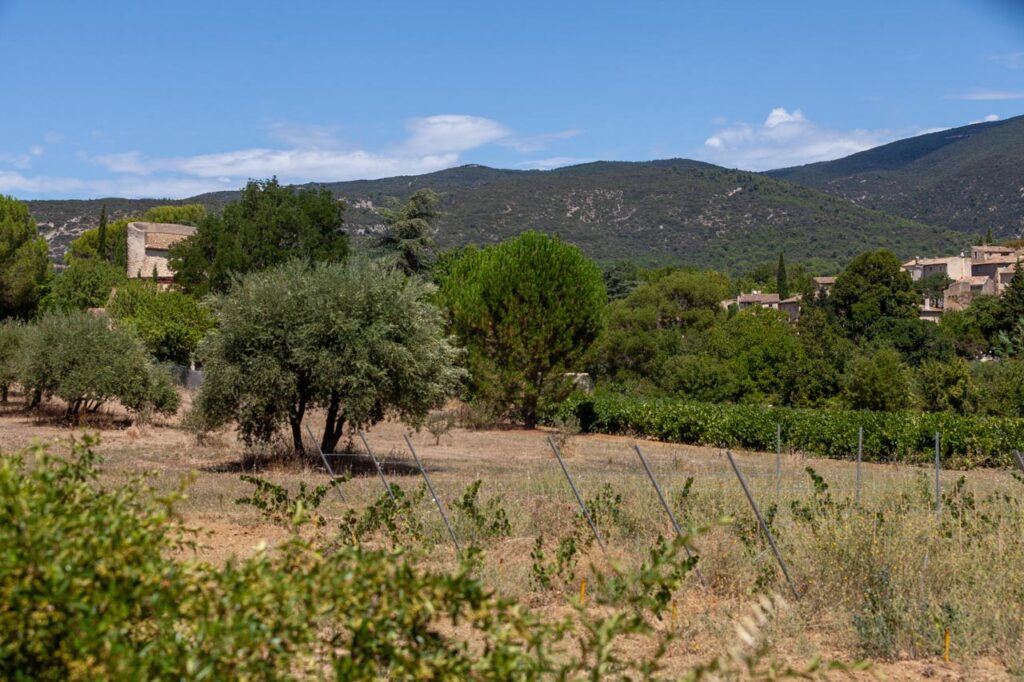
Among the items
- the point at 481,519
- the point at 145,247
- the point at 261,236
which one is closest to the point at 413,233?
the point at 261,236

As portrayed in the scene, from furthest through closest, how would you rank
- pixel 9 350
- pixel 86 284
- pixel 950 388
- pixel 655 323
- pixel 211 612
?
pixel 655 323 → pixel 86 284 → pixel 950 388 → pixel 9 350 → pixel 211 612

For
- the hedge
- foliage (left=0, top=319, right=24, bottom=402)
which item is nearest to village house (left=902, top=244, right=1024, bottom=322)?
the hedge

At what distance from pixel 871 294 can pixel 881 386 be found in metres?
37.2

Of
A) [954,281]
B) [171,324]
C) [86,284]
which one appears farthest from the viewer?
[954,281]

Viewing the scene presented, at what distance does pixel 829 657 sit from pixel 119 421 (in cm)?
2778

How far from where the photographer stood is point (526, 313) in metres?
37.7

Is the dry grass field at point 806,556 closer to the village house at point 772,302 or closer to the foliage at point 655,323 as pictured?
the foliage at point 655,323

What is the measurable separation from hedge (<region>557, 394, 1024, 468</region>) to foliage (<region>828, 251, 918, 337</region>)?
1668 inches

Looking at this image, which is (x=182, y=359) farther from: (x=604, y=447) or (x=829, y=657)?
(x=829, y=657)

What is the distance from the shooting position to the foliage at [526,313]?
124ft

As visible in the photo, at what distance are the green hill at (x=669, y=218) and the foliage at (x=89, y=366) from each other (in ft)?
361

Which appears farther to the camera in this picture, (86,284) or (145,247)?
(145,247)

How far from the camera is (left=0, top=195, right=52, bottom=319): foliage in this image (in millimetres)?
45719

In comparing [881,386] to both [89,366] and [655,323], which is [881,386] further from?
[655,323]
